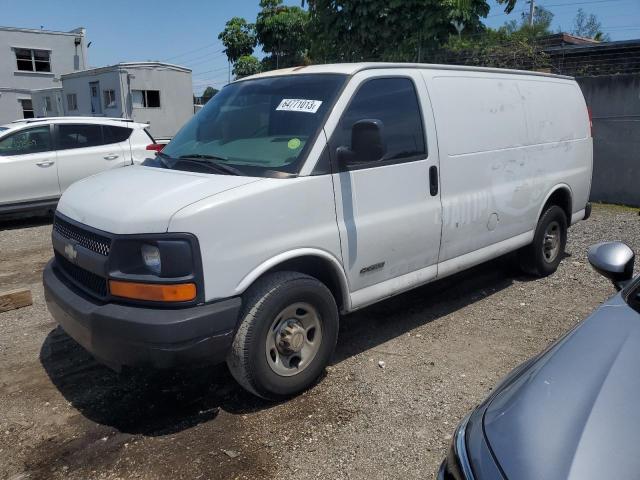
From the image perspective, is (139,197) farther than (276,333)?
No

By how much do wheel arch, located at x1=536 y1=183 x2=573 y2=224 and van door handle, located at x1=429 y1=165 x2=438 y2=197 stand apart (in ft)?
5.97

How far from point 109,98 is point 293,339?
2613 cm

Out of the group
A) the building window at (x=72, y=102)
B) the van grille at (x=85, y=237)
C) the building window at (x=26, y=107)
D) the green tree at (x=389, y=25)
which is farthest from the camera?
the building window at (x=26, y=107)

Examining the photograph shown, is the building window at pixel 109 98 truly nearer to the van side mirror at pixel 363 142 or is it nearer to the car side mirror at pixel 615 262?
the van side mirror at pixel 363 142

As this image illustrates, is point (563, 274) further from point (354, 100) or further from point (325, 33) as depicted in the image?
point (325, 33)

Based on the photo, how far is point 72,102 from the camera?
29.2m

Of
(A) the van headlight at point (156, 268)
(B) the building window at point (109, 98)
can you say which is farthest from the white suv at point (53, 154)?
(B) the building window at point (109, 98)

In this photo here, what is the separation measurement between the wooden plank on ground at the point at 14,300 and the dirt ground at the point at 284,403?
2.8 inches

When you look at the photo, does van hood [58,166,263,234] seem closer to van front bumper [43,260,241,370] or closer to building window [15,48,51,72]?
van front bumper [43,260,241,370]

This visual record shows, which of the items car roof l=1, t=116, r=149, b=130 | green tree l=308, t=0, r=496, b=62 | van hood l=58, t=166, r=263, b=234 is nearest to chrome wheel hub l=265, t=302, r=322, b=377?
van hood l=58, t=166, r=263, b=234

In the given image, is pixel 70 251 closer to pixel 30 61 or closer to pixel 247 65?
pixel 247 65

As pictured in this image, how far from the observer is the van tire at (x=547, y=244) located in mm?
5547

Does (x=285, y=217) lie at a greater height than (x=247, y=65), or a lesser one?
lesser

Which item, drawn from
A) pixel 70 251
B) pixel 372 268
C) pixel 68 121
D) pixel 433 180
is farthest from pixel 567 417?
pixel 68 121
